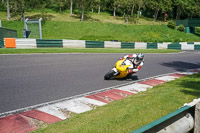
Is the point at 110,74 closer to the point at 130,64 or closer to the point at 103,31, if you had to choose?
the point at 130,64

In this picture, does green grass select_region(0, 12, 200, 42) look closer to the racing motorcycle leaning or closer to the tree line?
the tree line

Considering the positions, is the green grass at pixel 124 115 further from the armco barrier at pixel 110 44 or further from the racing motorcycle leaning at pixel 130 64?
the armco barrier at pixel 110 44

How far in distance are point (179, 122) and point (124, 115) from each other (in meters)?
1.56

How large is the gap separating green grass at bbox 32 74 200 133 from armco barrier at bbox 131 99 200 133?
1033 mm

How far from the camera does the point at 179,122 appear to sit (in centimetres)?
287

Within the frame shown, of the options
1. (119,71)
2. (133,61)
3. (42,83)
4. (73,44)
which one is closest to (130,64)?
(133,61)

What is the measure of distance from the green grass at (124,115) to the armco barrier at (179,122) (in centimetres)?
103

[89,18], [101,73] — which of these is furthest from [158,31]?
[101,73]

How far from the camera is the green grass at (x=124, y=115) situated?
146 inches

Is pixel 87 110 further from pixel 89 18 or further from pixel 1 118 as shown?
pixel 89 18

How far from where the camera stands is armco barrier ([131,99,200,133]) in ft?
7.91

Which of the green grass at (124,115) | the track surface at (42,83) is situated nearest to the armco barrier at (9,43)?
the track surface at (42,83)

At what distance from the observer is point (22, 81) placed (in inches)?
294

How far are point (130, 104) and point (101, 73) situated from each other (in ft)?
14.8
